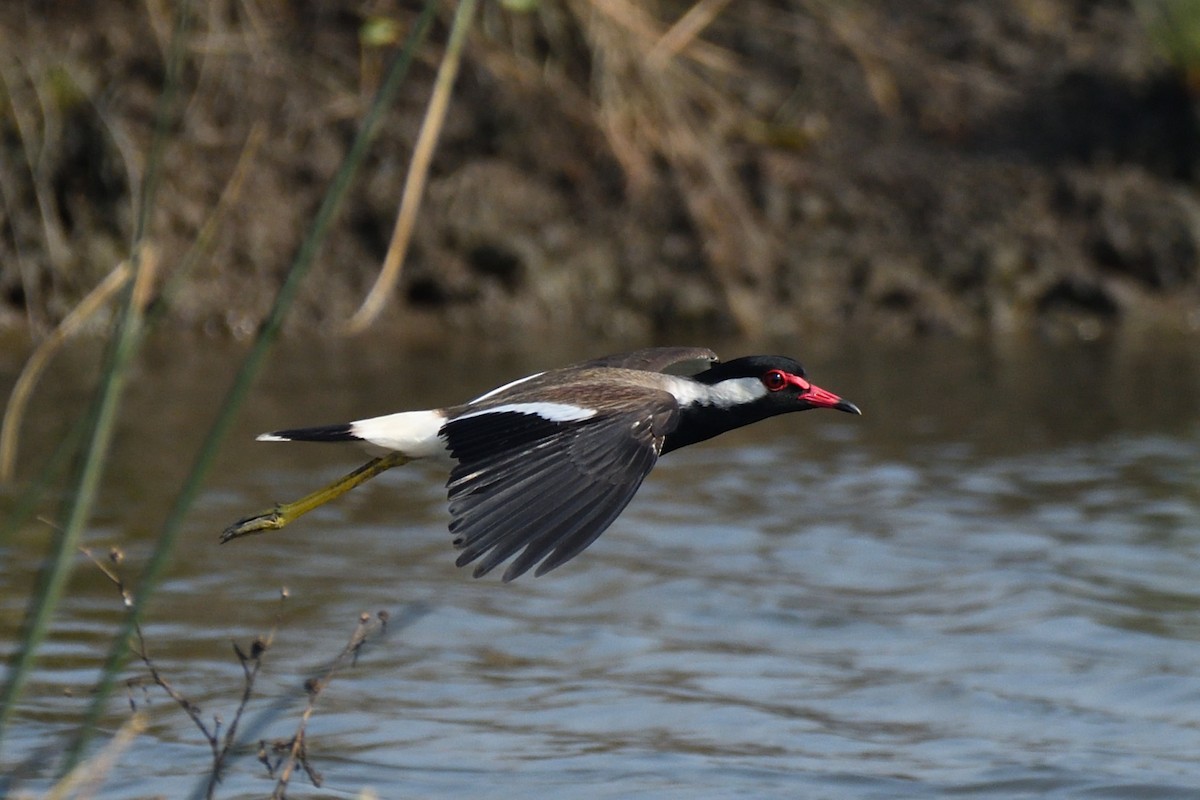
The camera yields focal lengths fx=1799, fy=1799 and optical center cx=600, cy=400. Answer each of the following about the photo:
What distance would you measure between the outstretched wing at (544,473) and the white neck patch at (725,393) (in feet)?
2.29

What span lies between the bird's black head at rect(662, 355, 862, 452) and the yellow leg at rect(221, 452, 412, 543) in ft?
2.90

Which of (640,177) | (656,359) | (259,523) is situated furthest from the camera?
(640,177)

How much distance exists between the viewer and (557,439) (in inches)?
180

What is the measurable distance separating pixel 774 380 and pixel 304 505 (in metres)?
1.50

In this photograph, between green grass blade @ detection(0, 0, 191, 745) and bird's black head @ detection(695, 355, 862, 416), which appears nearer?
green grass blade @ detection(0, 0, 191, 745)

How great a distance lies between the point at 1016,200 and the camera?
11.9 m

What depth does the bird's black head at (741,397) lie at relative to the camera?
5605 mm

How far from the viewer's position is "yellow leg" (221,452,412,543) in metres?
5.25

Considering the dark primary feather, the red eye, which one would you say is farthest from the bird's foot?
the red eye

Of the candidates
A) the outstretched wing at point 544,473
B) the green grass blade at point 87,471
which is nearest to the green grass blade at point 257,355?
the green grass blade at point 87,471

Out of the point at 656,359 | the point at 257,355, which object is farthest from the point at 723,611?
the point at 257,355

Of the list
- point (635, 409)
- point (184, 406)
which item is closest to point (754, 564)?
point (635, 409)

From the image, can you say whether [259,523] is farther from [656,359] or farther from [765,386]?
[765,386]

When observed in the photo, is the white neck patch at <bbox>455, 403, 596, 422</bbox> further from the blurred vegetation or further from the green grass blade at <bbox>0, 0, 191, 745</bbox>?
the blurred vegetation
